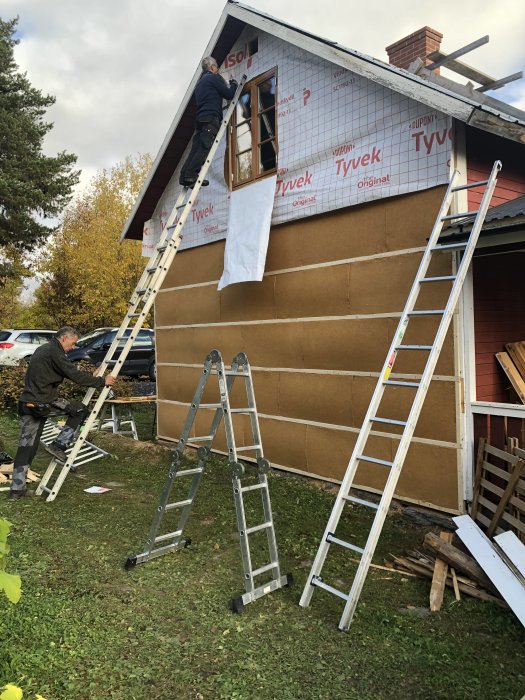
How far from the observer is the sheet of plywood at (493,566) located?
3.64 metres

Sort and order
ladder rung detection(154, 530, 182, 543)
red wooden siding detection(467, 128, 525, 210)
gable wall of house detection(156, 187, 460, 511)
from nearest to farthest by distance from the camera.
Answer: ladder rung detection(154, 530, 182, 543), red wooden siding detection(467, 128, 525, 210), gable wall of house detection(156, 187, 460, 511)

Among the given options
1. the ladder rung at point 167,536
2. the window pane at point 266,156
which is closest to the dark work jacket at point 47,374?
the ladder rung at point 167,536

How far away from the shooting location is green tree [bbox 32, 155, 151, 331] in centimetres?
2442

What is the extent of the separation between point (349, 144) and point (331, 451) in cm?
367

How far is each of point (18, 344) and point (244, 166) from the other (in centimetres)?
1437

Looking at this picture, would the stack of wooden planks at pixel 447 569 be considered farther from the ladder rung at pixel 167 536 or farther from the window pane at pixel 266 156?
the window pane at pixel 266 156

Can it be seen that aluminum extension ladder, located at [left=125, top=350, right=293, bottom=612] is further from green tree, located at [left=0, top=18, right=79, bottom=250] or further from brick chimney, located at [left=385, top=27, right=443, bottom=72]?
green tree, located at [left=0, top=18, right=79, bottom=250]

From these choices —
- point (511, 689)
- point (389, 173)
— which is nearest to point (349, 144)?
point (389, 173)

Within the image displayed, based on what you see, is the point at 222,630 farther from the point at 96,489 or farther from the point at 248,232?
the point at 248,232

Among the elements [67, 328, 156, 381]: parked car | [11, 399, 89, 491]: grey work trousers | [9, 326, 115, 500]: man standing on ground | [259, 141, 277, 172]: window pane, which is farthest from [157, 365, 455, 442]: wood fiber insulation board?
[67, 328, 156, 381]: parked car

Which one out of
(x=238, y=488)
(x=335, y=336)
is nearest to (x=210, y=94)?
(x=335, y=336)

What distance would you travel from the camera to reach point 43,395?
6219 millimetres

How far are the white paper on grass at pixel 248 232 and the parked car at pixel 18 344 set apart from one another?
13.4m

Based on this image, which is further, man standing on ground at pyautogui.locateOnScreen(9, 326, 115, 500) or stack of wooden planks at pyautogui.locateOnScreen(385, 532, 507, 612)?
man standing on ground at pyautogui.locateOnScreen(9, 326, 115, 500)
